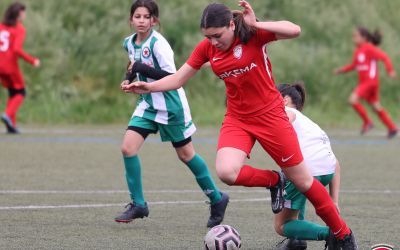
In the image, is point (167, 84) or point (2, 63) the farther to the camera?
point (2, 63)

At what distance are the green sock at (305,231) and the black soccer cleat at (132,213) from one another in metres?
1.68

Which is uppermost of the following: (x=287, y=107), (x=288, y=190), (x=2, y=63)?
(x=287, y=107)

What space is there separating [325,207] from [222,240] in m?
0.72

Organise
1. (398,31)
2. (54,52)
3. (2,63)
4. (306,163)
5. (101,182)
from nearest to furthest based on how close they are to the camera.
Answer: (306,163) → (101,182) → (2,63) → (54,52) → (398,31)

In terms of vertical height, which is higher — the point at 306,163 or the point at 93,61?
the point at 306,163

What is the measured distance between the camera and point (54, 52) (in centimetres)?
2234

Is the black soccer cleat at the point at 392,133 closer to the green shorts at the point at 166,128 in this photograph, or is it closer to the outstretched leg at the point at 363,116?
the outstretched leg at the point at 363,116

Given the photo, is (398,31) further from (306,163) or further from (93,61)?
(306,163)

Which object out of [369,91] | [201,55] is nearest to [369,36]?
[369,91]

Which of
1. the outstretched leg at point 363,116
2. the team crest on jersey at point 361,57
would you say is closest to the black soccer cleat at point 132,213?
the outstretched leg at point 363,116

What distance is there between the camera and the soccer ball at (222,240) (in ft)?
22.4

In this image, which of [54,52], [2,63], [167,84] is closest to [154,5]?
[167,84]

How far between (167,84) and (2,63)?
38.9ft

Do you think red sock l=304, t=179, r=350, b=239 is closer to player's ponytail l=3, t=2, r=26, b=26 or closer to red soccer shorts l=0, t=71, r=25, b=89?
player's ponytail l=3, t=2, r=26, b=26
